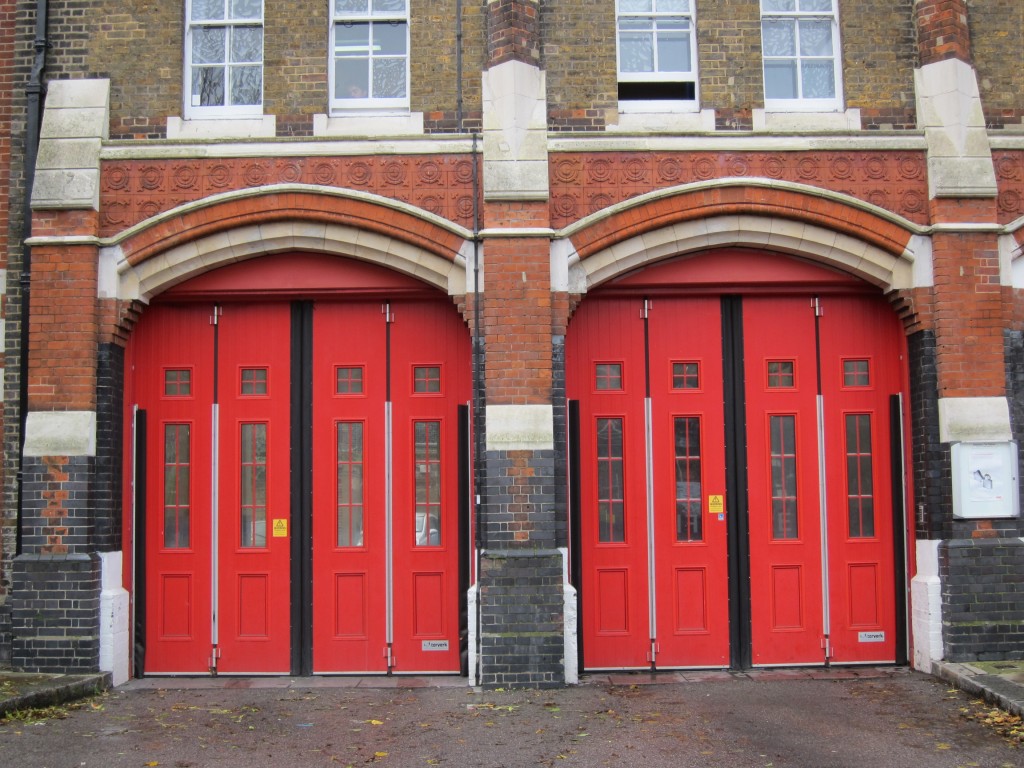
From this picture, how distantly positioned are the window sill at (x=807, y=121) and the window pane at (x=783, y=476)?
2713 millimetres

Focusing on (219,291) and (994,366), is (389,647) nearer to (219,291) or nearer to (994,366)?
(219,291)

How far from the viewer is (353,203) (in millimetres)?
8812

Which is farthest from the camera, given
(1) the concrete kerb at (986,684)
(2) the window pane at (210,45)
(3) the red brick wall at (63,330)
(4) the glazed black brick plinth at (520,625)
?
(2) the window pane at (210,45)

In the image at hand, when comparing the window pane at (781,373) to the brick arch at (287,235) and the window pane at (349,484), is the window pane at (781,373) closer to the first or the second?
the brick arch at (287,235)

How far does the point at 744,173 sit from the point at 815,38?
1627 millimetres

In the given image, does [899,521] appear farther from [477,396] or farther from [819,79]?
[819,79]

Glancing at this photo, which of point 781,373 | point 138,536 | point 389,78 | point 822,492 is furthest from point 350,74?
point 822,492

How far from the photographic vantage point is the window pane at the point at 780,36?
927 centimetres

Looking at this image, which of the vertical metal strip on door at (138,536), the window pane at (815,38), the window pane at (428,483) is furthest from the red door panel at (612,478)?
the vertical metal strip on door at (138,536)

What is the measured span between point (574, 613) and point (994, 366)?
14.4ft

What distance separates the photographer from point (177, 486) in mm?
9148

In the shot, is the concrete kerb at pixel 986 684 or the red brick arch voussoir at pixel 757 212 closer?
the concrete kerb at pixel 986 684

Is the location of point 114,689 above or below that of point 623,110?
below

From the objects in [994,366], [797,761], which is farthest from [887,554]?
[797,761]
